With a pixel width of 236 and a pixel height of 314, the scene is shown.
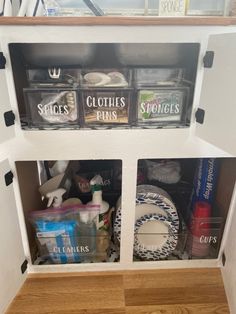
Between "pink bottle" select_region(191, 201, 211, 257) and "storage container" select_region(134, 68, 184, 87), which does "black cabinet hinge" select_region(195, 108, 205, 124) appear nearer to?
"storage container" select_region(134, 68, 184, 87)

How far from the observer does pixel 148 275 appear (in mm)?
1049

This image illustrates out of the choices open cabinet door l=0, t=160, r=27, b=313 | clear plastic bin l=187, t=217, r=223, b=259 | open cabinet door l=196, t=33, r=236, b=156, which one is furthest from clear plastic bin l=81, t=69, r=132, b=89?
clear plastic bin l=187, t=217, r=223, b=259

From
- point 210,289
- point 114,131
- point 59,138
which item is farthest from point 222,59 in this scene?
point 210,289

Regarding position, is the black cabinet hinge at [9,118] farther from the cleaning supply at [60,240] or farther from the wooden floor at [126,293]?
the wooden floor at [126,293]

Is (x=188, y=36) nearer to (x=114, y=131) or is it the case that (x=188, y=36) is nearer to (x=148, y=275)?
(x=114, y=131)

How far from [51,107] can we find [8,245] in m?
0.49

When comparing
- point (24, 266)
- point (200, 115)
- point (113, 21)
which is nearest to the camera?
point (113, 21)

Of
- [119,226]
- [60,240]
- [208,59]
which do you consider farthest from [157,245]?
[208,59]

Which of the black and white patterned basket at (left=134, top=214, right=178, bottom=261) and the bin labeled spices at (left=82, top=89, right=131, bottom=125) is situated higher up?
the bin labeled spices at (left=82, top=89, right=131, bottom=125)

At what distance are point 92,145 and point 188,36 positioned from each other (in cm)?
43

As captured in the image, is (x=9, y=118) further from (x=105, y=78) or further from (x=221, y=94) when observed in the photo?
(x=221, y=94)

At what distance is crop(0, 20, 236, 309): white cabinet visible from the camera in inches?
26.9

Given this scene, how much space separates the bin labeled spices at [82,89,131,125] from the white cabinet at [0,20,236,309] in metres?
0.04

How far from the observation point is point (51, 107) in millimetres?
802
